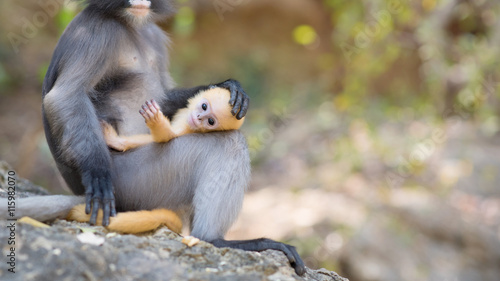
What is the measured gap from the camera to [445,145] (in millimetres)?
A: 8859

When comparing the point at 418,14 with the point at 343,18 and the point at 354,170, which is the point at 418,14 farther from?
the point at 354,170

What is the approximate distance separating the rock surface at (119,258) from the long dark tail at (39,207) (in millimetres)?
67

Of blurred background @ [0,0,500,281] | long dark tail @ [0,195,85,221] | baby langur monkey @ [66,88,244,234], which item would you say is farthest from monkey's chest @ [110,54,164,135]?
blurred background @ [0,0,500,281]

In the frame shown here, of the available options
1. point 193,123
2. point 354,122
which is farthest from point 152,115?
point 354,122

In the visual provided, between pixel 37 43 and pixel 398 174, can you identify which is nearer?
pixel 398 174

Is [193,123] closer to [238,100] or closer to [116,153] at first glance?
[238,100]

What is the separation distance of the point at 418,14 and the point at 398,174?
99.2 inches

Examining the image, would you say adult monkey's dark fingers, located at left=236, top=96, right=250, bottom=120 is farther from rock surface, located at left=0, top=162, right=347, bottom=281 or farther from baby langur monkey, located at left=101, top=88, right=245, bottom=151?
rock surface, located at left=0, top=162, right=347, bottom=281

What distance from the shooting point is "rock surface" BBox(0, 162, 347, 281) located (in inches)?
91.0

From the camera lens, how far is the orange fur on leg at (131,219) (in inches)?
116

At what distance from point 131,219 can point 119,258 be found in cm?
52

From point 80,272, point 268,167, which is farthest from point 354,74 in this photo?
point 80,272

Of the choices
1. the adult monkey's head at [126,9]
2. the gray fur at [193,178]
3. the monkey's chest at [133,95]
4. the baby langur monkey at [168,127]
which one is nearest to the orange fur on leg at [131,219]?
the baby langur monkey at [168,127]

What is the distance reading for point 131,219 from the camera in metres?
3.01
